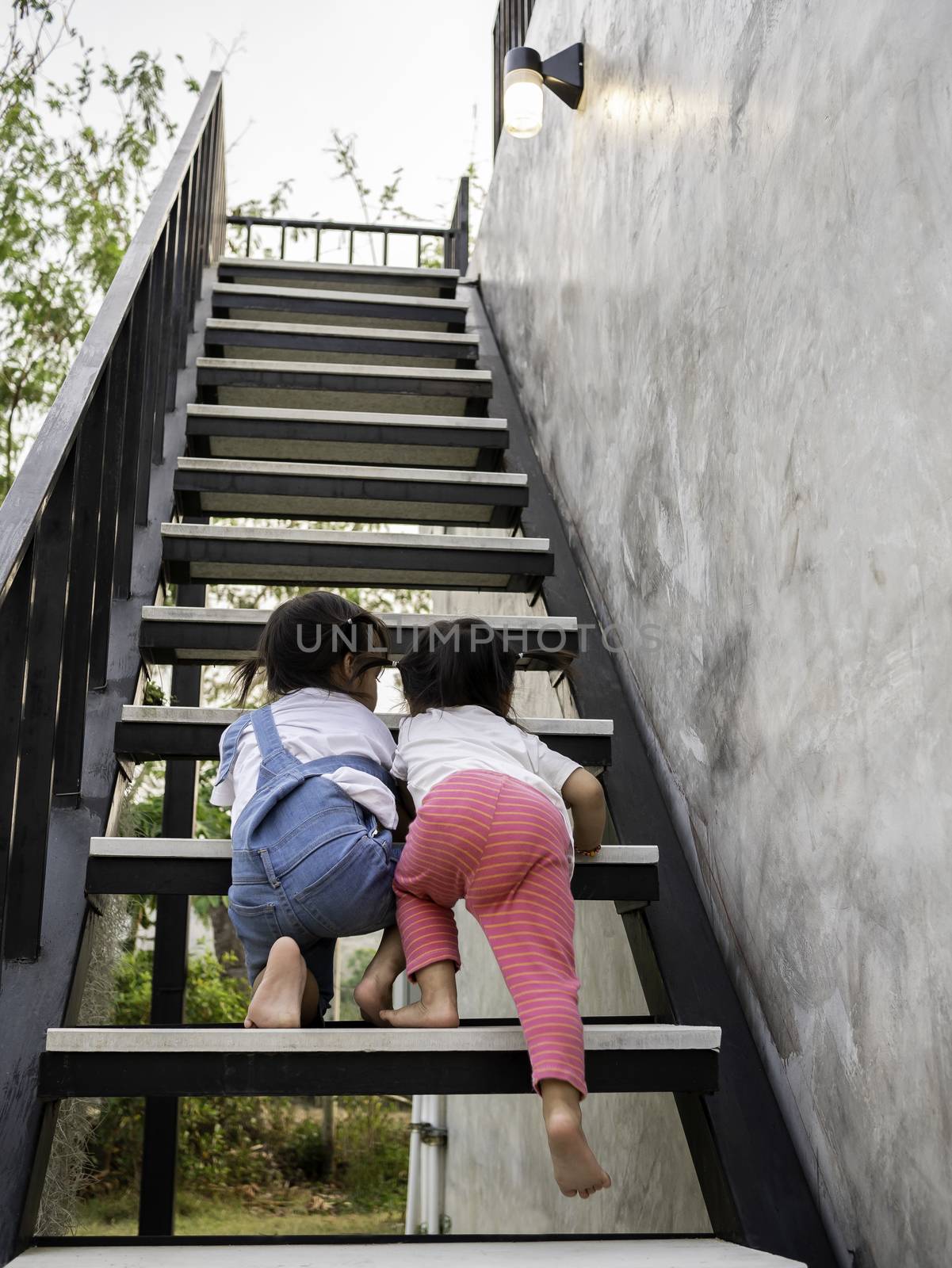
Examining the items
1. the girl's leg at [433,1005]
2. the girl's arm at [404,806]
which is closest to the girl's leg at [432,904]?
the girl's leg at [433,1005]

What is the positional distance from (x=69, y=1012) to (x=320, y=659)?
661mm

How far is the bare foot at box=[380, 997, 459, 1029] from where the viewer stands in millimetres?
1350

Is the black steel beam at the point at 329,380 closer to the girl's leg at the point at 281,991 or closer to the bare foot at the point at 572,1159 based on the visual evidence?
the girl's leg at the point at 281,991

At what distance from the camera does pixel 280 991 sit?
4.37ft

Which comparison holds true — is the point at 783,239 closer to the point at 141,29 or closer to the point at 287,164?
the point at 141,29

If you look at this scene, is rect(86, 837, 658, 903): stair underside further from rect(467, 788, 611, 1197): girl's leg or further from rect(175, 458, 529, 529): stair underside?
rect(175, 458, 529, 529): stair underside

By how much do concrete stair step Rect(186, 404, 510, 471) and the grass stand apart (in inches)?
164

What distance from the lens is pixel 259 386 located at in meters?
3.22

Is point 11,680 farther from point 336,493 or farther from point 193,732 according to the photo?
point 336,493

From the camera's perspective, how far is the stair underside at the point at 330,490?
2611 mm

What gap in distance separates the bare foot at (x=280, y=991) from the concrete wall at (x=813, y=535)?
2.03 ft

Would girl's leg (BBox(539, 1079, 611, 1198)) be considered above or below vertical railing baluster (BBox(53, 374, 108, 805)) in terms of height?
below

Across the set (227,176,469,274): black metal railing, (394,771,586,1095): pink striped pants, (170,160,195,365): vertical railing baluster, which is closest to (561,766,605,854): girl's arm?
(394,771,586,1095): pink striped pants

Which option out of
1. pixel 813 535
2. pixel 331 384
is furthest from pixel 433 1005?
pixel 331 384
